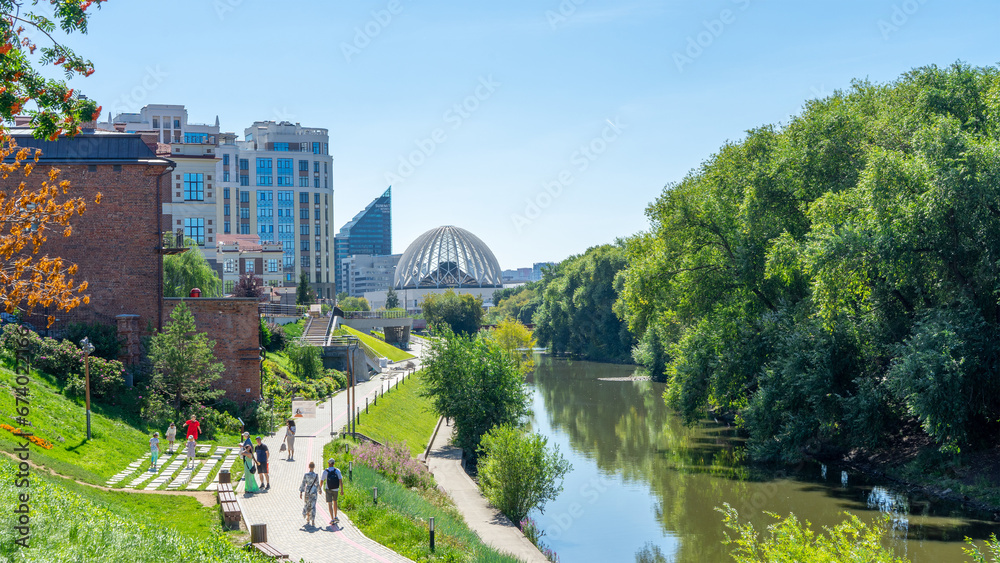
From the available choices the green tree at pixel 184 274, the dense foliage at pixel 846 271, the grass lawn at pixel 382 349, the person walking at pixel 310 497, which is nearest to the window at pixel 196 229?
the green tree at pixel 184 274

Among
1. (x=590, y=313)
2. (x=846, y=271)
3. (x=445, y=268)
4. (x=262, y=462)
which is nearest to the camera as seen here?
(x=262, y=462)

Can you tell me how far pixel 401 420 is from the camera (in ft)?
108

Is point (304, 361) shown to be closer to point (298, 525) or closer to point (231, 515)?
point (298, 525)

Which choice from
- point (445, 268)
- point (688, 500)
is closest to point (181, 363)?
point (688, 500)

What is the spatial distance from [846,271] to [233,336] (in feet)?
62.2

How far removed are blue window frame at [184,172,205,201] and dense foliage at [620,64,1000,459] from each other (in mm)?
25145

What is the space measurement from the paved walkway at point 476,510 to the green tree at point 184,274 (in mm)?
15076

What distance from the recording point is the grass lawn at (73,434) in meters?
15.4

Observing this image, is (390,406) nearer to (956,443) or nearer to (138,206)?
(138,206)

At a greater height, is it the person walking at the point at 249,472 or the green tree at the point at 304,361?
the green tree at the point at 304,361

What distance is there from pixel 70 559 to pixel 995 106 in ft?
78.0

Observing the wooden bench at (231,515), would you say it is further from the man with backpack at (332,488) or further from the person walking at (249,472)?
the person walking at (249,472)

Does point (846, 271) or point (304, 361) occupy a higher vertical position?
point (846, 271)
